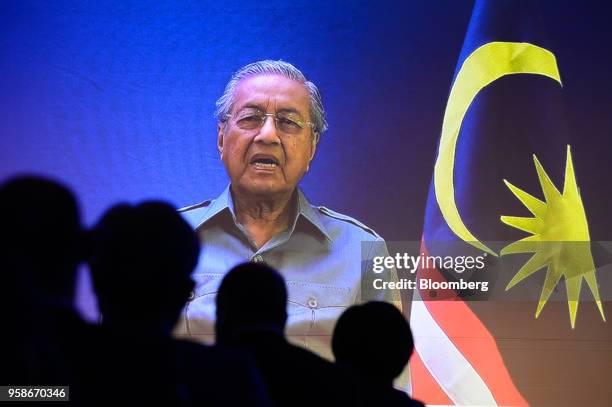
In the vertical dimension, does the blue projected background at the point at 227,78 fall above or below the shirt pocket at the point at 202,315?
above

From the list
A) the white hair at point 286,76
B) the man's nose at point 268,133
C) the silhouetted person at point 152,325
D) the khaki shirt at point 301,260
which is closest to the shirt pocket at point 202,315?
the khaki shirt at point 301,260

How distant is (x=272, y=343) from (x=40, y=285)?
55 centimetres

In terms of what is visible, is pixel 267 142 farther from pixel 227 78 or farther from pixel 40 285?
pixel 40 285

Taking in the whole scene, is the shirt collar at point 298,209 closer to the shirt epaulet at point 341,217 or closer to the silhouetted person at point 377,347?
the shirt epaulet at point 341,217

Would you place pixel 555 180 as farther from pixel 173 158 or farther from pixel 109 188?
pixel 109 188

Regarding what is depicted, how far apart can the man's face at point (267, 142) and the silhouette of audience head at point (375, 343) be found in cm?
228

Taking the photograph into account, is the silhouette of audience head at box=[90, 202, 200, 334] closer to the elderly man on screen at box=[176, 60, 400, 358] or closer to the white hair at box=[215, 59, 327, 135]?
the elderly man on screen at box=[176, 60, 400, 358]

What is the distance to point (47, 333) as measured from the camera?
1501 mm

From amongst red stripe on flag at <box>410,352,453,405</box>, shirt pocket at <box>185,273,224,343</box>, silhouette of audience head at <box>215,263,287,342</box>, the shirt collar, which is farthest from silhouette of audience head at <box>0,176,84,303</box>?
red stripe on flag at <box>410,352,453,405</box>

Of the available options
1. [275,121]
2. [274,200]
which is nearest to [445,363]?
[274,200]

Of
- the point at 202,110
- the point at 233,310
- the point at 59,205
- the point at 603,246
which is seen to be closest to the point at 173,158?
Result: the point at 202,110

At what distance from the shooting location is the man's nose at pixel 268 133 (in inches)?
168

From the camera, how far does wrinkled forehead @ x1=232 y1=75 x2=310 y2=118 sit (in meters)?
4.28

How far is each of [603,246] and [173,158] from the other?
82.9 inches
